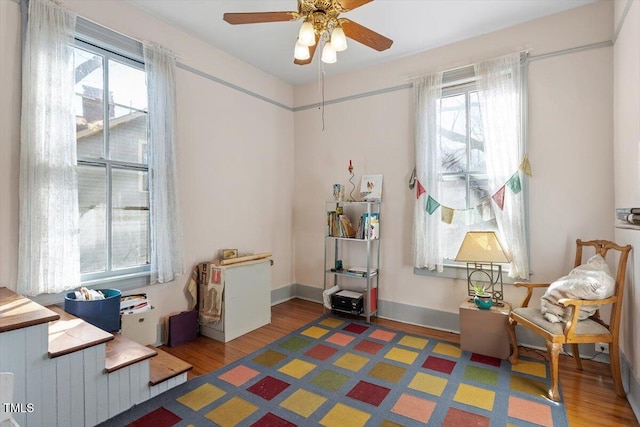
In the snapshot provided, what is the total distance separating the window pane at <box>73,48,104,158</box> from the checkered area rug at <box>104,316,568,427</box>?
6.64ft

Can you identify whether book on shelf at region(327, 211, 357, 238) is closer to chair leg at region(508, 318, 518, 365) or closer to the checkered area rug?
the checkered area rug

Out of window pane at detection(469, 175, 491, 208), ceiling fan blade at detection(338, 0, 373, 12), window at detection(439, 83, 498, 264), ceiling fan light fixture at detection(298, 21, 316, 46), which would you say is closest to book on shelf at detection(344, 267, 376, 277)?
window at detection(439, 83, 498, 264)

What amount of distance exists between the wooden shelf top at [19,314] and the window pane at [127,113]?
131cm

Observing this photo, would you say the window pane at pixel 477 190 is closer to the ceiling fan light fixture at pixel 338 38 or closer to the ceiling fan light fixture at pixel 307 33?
the ceiling fan light fixture at pixel 338 38

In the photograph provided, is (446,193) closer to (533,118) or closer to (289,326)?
(533,118)

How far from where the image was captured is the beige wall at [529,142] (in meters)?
2.66

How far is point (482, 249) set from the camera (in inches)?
111

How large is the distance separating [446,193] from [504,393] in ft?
6.21

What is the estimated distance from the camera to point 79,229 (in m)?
2.44

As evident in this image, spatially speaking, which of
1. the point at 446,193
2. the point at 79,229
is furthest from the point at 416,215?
Answer: the point at 79,229

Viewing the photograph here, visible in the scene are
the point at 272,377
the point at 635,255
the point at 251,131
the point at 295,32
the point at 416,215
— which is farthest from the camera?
the point at 251,131

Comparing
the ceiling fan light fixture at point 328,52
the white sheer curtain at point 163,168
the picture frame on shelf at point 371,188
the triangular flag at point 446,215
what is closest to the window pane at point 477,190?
the triangular flag at point 446,215

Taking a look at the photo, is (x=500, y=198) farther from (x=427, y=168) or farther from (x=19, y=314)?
(x=19, y=314)

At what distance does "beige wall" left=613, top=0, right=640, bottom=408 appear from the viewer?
79.4 inches
